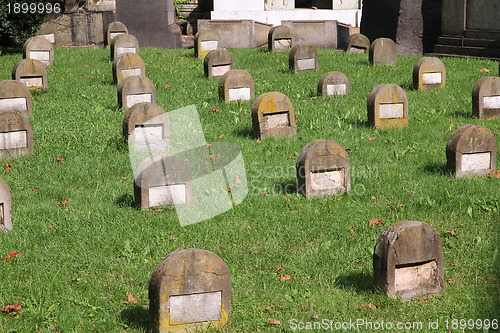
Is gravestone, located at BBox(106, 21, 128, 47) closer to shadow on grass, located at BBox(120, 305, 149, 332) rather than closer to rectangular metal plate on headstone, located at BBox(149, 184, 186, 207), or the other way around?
rectangular metal plate on headstone, located at BBox(149, 184, 186, 207)

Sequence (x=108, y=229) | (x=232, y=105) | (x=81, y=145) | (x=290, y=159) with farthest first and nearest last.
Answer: (x=232, y=105) < (x=81, y=145) < (x=290, y=159) < (x=108, y=229)

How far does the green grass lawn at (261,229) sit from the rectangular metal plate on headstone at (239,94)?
59cm

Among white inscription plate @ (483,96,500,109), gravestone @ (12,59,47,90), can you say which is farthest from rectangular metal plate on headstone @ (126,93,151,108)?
white inscription plate @ (483,96,500,109)

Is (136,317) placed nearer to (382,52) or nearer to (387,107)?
(387,107)

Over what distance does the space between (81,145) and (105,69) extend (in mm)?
6016

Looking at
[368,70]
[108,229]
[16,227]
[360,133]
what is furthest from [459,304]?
[368,70]

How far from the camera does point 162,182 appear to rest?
598 centimetres

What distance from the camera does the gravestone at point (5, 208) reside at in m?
5.45

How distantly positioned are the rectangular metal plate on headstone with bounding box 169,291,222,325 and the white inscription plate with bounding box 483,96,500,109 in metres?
6.94

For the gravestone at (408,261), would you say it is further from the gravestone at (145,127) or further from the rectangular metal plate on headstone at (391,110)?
the rectangular metal plate on headstone at (391,110)

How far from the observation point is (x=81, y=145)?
835 cm

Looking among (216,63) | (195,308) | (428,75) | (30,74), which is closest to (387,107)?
(428,75)

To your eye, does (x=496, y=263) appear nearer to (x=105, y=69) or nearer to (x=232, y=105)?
(x=232, y=105)

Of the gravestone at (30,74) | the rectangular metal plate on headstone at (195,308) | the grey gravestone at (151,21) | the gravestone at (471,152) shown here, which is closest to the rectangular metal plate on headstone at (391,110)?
the gravestone at (471,152)
